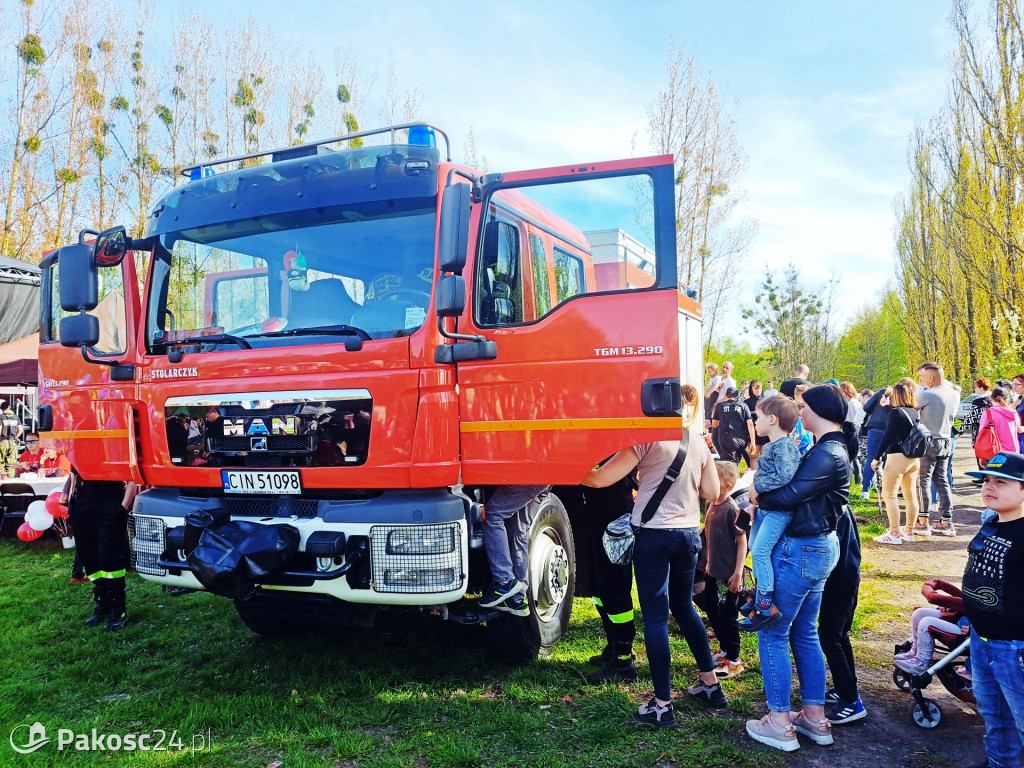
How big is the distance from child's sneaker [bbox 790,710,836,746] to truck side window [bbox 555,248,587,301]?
2.44 metres

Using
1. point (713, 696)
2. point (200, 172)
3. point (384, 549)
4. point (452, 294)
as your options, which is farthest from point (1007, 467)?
point (200, 172)

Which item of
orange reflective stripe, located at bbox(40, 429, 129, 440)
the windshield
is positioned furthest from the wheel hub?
orange reflective stripe, located at bbox(40, 429, 129, 440)

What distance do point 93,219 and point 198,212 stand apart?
1573cm

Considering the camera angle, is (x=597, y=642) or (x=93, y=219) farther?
(x=93, y=219)

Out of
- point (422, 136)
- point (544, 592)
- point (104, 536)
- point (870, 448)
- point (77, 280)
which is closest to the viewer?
point (422, 136)

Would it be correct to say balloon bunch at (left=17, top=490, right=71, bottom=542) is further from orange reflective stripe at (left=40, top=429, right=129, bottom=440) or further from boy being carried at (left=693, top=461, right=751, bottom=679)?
boy being carried at (left=693, top=461, right=751, bottom=679)

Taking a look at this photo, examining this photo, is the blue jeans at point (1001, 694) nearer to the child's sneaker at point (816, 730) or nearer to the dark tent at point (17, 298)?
the child's sneaker at point (816, 730)

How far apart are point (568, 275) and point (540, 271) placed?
18 centimetres

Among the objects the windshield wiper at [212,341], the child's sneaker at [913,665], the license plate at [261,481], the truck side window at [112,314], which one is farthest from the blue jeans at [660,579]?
the truck side window at [112,314]

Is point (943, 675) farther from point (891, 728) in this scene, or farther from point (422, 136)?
point (422, 136)

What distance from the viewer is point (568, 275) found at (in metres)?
4.37

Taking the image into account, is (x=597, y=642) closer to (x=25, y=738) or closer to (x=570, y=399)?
(x=570, y=399)

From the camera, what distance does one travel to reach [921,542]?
766 cm

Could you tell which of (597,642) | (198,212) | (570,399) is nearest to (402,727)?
(597,642)
